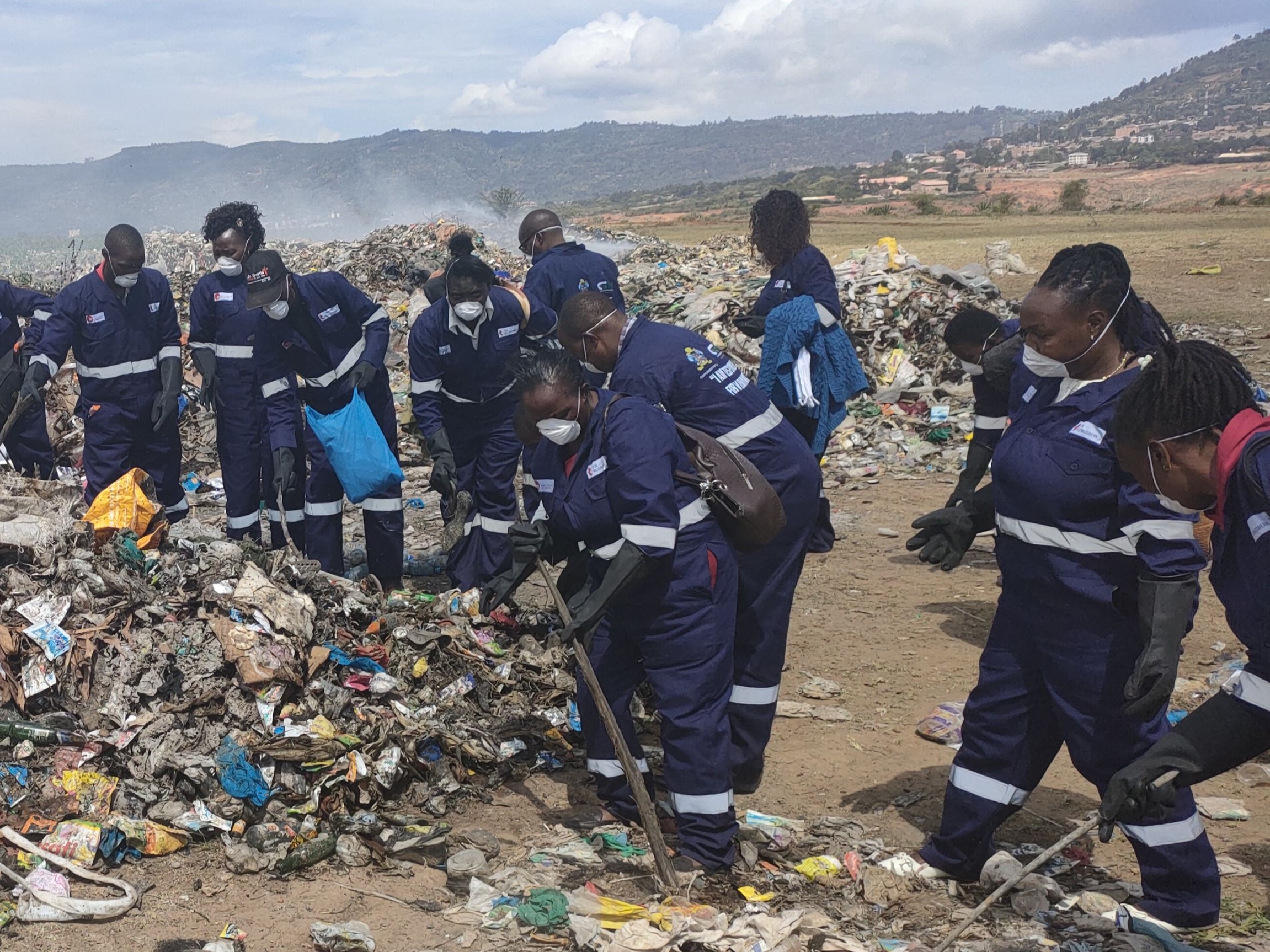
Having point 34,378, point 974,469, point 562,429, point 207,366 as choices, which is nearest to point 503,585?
point 562,429

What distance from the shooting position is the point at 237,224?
239 inches

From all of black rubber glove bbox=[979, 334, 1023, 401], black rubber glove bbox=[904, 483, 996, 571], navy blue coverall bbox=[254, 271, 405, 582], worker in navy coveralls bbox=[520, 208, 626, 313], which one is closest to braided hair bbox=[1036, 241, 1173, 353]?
black rubber glove bbox=[904, 483, 996, 571]

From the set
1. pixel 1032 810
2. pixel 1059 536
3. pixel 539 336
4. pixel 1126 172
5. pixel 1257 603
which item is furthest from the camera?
pixel 1126 172

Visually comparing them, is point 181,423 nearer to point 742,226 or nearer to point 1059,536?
point 1059,536

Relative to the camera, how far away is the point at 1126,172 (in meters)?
62.6

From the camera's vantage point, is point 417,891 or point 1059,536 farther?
point 417,891

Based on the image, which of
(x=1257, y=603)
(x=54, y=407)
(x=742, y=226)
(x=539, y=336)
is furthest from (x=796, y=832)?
(x=742, y=226)

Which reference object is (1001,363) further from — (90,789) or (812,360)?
(90,789)

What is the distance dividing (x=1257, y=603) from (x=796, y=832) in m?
2.12

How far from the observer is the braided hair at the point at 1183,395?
220 cm

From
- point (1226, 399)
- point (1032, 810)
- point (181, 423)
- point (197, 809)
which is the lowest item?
point (1032, 810)

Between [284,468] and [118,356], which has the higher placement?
[118,356]

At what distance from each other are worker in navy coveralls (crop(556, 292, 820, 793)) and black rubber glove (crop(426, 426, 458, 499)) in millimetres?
1829

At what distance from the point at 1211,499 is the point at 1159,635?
0.54 m
